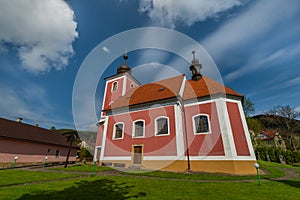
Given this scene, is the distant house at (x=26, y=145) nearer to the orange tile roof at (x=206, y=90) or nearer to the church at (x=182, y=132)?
the church at (x=182, y=132)

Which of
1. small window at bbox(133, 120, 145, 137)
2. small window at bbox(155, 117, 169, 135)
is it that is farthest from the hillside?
small window at bbox(133, 120, 145, 137)

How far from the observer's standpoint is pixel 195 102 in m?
13.1

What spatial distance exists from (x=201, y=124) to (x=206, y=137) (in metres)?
1.16

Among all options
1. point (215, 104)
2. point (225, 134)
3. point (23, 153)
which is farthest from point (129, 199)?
point (23, 153)

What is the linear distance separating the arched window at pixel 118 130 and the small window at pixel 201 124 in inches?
282

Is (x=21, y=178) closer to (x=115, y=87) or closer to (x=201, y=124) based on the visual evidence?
(x=201, y=124)

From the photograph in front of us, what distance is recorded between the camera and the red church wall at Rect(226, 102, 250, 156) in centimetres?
1077

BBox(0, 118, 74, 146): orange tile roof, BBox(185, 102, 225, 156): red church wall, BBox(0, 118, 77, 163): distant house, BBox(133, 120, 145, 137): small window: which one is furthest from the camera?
BBox(0, 118, 74, 146): orange tile roof

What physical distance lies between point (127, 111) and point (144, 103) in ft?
7.31

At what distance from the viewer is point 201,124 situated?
12328 millimetres

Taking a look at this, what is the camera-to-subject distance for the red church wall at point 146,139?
491 inches

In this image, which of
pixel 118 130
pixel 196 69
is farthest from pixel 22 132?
pixel 196 69

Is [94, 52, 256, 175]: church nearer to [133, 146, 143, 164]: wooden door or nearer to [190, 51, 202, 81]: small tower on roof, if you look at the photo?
[133, 146, 143, 164]: wooden door

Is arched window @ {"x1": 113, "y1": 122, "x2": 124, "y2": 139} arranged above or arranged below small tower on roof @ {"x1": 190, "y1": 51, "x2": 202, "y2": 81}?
below
